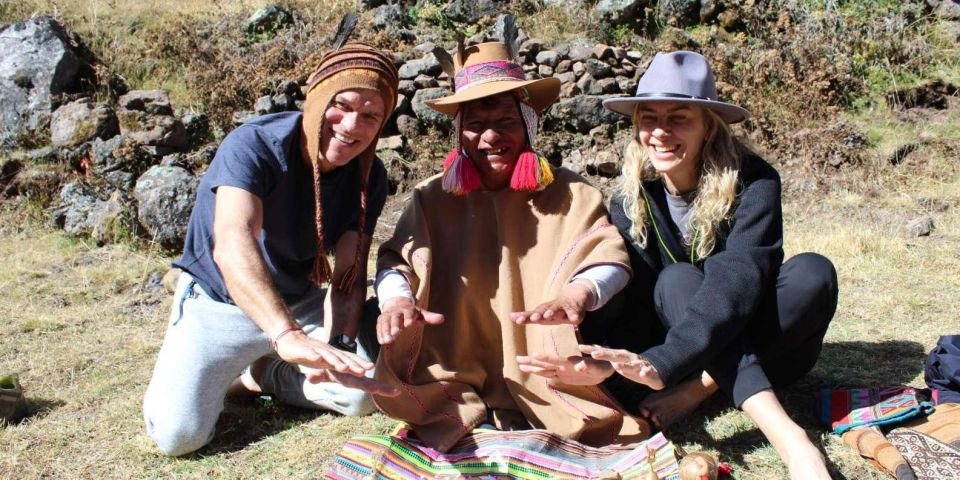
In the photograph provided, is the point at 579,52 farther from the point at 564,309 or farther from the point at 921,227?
the point at 564,309

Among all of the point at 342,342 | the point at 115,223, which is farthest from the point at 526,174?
the point at 115,223

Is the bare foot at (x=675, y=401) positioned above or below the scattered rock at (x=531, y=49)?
below

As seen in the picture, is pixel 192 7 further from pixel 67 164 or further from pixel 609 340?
pixel 609 340

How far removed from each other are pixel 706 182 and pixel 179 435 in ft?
7.09

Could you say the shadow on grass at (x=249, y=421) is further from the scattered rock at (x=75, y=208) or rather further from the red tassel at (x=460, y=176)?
the scattered rock at (x=75, y=208)

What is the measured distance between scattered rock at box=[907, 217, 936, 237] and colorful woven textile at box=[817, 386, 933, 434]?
3.20m

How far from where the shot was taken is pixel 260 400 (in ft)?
11.6

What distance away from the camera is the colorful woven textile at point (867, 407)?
2818 millimetres

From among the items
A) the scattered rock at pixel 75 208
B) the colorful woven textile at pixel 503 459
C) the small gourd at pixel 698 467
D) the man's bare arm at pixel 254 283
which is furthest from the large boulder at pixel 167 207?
the small gourd at pixel 698 467

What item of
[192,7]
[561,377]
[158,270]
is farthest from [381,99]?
[192,7]

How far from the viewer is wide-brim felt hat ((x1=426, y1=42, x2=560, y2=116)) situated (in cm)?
288

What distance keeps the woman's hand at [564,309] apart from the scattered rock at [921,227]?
4061mm

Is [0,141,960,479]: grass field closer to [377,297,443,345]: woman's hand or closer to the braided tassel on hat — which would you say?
[377,297,443,345]: woman's hand

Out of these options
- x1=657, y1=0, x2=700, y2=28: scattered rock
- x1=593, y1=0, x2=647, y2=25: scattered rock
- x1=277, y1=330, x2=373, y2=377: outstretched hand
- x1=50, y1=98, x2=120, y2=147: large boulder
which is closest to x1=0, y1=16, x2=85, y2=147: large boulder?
x1=50, y1=98, x2=120, y2=147: large boulder
